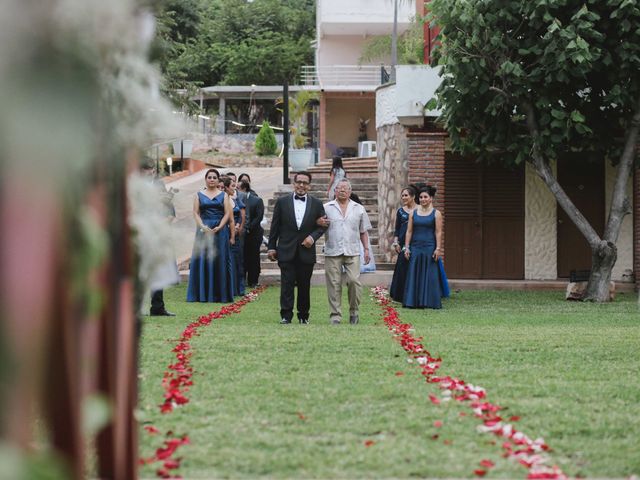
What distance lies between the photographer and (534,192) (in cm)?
2264

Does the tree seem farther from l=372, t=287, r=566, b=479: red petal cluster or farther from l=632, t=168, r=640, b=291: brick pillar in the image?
l=372, t=287, r=566, b=479: red petal cluster

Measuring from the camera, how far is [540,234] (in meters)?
22.7

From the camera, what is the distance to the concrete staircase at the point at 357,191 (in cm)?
2388

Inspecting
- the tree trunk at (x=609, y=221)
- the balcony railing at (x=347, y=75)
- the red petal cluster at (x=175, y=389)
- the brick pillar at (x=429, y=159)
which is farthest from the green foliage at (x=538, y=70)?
the balcony railing at (x=347, y=75)

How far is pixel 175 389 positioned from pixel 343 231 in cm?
677

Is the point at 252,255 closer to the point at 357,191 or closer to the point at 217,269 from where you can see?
the point at 217,269

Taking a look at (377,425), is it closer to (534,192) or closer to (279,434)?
(279,434)

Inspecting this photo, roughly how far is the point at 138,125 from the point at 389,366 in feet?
19.9

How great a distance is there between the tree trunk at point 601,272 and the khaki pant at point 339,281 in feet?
20.2

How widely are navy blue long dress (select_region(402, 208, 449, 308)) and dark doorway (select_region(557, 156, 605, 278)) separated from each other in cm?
626

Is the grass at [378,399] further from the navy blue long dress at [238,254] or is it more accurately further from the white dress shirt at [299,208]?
the navy blue long dress at [238,254]

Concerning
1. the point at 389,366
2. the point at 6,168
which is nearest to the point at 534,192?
the point at 389,366

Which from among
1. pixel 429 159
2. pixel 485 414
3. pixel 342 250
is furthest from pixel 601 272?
pixel 485 414

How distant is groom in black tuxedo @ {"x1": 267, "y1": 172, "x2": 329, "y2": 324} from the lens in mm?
14047
